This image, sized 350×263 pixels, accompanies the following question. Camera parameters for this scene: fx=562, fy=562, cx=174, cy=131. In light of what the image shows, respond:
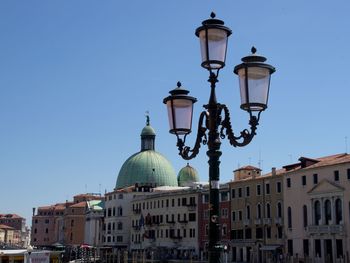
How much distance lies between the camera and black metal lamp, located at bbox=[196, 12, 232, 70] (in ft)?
23.0

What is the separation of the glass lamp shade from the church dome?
62.4 metres

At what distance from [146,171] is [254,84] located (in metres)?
64.6

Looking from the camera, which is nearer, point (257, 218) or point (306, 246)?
point (306, 246)

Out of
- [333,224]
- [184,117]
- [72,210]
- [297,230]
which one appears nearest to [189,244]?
[297,230]

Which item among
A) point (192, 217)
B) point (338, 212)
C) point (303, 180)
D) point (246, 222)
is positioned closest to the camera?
point (338, 212)

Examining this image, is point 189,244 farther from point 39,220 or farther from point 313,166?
point 39,220

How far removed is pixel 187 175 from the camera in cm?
7738

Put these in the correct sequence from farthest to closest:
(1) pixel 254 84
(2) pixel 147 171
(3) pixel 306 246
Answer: (2) pixel 147 171 → (3) pixel 306 246 → (1) pixel 254 84

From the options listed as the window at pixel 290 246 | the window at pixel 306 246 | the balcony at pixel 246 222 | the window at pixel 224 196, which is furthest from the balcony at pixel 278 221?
the window at pixel 224 196

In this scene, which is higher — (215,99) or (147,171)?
(147,171)

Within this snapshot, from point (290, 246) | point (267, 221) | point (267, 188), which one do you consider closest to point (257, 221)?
point (267, 221)

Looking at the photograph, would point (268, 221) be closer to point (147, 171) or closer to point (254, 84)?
point (147, 171)

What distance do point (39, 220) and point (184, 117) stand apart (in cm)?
10390

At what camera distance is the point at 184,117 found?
7.72m
